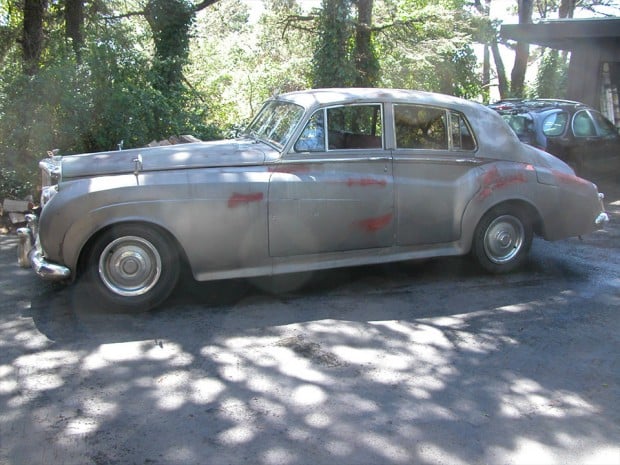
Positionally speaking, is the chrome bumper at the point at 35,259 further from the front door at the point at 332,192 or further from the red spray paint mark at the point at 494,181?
the red spray paint mark at the point at 494,181

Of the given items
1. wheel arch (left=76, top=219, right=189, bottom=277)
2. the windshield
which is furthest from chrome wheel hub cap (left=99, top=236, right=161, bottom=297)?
the windshield

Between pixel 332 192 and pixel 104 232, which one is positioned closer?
pixel 104 232

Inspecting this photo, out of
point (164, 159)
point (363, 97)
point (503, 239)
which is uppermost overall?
point (363, 97)

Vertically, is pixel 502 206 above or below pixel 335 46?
below

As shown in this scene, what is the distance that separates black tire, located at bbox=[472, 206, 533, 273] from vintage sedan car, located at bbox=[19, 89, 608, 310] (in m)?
0.01

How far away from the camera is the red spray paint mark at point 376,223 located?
584cm

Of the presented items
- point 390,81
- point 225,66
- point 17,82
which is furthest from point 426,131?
point 225,66

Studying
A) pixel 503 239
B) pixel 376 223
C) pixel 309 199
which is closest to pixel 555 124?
pixel 503 239

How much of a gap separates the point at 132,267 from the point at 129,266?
0.03 metres

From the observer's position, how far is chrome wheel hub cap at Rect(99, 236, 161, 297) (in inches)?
208

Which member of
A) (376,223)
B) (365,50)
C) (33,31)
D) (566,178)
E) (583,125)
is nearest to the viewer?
(376,223)

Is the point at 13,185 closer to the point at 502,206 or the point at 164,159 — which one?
the point at 164,159

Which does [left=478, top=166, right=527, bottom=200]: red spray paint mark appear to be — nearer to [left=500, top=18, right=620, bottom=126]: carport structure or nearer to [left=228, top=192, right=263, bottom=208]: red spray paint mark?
[left=228, top=192, right=263, bottom=208]: red spray paint mark

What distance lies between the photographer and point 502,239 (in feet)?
21.2
